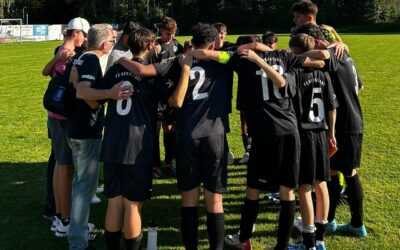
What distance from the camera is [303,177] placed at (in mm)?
4254

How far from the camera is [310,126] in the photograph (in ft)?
14.0

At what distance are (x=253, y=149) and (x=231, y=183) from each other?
2319mm

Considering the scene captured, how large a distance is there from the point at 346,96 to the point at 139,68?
2187 mm

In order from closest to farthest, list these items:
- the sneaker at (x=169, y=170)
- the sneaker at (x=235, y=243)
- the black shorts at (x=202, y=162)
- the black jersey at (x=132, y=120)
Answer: the black jersey at (x=132, y=120)
the black shorts at (x=202, y=162)
the sneaker at (x=235, y=243)
the sneaker at (x=169, y=170)

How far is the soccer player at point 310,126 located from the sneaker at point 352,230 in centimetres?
70

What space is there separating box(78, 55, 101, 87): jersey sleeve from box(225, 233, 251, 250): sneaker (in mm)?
2086

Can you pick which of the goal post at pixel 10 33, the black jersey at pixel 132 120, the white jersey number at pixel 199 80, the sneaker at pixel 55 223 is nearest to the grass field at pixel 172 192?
the sneaker at pixel 55 223

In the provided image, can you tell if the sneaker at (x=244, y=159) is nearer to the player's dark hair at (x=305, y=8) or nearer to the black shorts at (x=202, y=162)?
the player's dark hair at (x=305, y=8)

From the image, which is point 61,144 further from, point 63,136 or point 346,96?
point 346,96

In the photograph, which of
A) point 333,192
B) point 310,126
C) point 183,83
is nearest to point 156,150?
point 183,83

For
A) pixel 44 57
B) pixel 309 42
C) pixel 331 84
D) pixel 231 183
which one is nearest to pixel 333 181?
pixel 331 84

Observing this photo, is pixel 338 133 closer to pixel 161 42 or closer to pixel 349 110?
pixel 349 110

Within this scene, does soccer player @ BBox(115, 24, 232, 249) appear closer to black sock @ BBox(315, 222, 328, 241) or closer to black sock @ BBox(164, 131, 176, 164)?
black sock @ BBox(315, 222, 328, 241)

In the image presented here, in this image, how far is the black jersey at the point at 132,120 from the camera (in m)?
3.89
